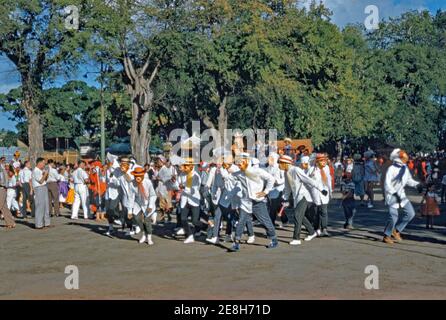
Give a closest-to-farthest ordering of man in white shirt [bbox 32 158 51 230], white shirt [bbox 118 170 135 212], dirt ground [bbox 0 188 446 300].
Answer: dirt ground [bbox 0 188 446 300], white shirt [bbox 118 170 135 212], man in white shirt [bbox 32 158 51 230]

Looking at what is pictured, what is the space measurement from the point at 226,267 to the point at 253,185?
2583 millimetres

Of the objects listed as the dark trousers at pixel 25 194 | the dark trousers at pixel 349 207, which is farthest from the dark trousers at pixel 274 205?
the dark trousers at pixel 25 194

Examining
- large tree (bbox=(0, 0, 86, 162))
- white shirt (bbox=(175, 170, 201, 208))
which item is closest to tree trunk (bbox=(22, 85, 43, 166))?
large tree (bbox=(0, 0, 86, 162))

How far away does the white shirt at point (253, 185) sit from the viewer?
14078mm

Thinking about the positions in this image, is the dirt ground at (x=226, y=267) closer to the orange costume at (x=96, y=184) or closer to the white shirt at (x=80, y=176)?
the orange costume at (x=96, y=184)

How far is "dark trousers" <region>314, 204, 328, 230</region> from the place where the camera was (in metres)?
15.6

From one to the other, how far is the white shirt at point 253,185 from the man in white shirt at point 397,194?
2.35 m

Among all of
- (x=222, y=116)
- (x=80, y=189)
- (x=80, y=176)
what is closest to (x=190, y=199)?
(x=80, y=176)

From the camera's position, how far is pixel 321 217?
52.1 feet

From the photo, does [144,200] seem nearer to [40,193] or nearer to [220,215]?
[220,215]

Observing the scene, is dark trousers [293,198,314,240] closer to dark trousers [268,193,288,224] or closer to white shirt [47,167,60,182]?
dark trousers [268,193,288,224]
